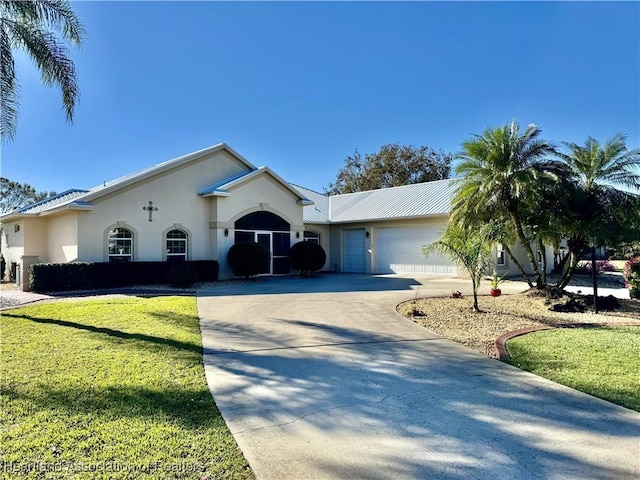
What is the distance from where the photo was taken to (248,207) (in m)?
20.2

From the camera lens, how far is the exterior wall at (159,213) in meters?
16.5

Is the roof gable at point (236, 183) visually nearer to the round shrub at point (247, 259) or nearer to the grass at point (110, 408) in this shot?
the round shrub at point (247, 259)

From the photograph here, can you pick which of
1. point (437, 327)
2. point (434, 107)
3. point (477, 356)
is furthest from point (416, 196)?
point (477, 356)

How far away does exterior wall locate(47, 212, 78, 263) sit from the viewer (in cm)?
1642

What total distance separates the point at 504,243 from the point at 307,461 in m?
11.4

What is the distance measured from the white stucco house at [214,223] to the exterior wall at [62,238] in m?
0.05

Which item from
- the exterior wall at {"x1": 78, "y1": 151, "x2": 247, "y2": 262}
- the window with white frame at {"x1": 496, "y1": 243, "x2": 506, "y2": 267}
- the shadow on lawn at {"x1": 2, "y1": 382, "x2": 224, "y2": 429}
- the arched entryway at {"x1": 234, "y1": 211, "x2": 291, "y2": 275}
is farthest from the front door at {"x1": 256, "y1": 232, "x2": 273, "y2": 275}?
the shadow on lawn at {"x1": 2, "y1": 382, "x2": 224, "y2": 429}

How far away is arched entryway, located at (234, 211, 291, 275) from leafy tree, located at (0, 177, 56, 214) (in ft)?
131

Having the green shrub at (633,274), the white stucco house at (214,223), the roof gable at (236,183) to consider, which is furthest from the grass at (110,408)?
the green shrub at (633,274)

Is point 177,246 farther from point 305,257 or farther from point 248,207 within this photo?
point 305,257

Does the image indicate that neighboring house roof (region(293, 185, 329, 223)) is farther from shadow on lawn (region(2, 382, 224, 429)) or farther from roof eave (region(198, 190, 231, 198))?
shadow on lawn (region(2, 382, 224, 429))

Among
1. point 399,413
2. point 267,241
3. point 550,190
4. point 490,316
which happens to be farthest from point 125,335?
point 267,241

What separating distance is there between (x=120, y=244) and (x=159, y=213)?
6.90ft

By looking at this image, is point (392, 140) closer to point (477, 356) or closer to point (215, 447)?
point (477, 356)
